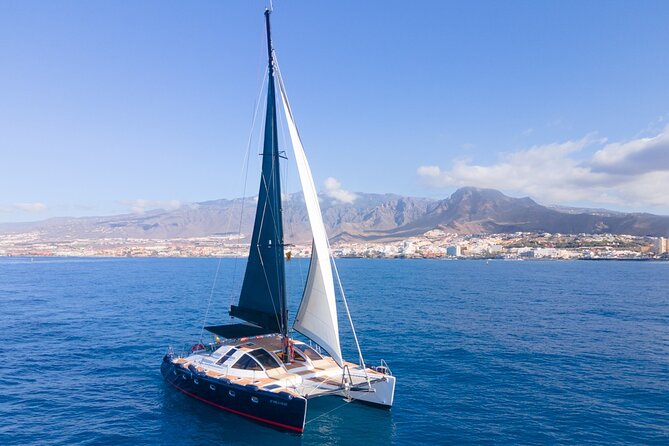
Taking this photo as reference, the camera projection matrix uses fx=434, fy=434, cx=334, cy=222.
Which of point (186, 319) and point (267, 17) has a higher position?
point (267, 17)

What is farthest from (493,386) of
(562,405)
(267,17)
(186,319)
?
(186,319)

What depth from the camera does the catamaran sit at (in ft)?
70.3

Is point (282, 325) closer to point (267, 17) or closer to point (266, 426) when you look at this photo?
point (266, 426)

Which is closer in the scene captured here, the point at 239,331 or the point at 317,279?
the point at 317,279

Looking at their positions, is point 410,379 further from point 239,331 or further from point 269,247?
point 269,247

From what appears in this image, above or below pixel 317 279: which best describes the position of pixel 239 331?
below

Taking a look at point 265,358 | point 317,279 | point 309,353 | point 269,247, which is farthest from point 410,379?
point 269,247

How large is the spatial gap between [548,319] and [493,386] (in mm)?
29373

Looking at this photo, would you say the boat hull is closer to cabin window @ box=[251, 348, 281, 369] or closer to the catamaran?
the catamaran

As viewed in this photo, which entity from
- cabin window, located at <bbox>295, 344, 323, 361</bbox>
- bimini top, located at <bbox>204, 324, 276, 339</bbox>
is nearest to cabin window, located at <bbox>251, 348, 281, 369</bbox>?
bimini top, located at <bbox>204, 324, 276, 339</bbox>

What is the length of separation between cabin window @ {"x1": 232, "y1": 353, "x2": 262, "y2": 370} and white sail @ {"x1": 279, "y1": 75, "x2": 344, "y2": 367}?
329 centimetres

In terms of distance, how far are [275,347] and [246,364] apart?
107 inches

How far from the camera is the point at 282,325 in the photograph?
25016 mm

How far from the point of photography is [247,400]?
21.7 meters
